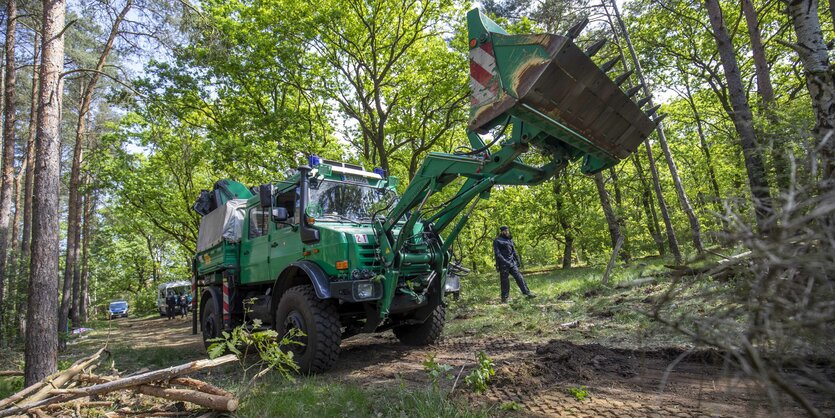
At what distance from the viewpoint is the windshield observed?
20.6ft

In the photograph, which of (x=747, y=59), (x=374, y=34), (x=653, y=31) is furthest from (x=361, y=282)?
(x=747, y=59)

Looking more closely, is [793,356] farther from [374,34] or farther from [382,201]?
[374,34]

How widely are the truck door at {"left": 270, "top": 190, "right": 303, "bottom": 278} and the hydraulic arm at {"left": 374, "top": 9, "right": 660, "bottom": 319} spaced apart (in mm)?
1314

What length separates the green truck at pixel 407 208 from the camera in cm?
438

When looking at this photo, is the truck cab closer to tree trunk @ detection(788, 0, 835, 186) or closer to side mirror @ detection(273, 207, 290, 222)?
side mirror @ detection(273, 207, 290, 222)

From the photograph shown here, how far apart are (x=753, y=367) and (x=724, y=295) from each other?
0.28 metres

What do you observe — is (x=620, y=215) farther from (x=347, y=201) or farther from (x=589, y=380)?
(x=589, y=380)

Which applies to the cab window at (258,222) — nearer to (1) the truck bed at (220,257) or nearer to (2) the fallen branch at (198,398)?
(1) the truck bed at (220,257)

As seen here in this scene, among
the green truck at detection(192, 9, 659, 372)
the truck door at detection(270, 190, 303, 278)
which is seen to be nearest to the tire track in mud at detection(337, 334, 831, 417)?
the green truck at detection(192, 9, 659, 372)

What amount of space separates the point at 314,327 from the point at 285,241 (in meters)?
1.59

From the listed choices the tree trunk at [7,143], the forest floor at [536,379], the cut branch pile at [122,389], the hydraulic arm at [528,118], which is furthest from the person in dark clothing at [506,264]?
the tree trunk at [7,143]

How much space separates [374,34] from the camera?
14.1 metres

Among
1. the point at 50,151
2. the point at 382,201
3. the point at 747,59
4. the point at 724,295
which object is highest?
the point at 747,59

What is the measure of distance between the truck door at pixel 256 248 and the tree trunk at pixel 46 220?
252cm
